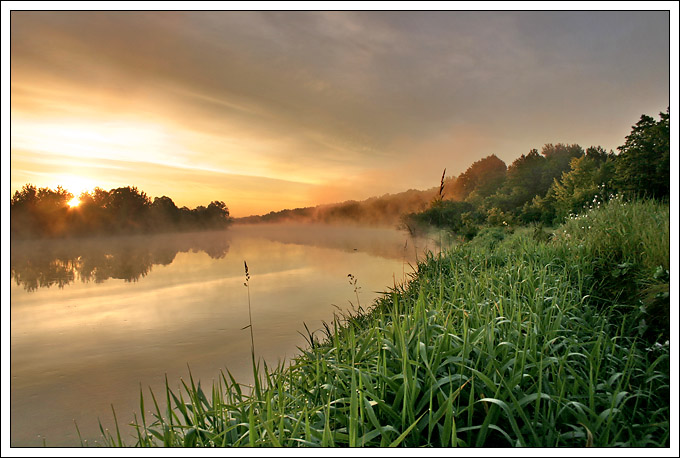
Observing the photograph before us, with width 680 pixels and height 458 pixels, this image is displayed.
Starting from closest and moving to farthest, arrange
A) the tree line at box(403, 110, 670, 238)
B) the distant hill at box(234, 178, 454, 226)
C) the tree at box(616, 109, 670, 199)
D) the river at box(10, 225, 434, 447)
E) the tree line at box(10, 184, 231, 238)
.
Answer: the tree at box(616, 109, 670, 199)
the river at box(10, 225, 434, 447)
the tree line at box(403, 110, 670, 238)
the tree line at box(10, 184, 231, 238)
the distant hill at box(234, 178, 454, 226)

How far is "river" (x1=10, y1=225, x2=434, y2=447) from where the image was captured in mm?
4254

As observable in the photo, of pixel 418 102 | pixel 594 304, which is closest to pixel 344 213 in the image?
pixel 418 102

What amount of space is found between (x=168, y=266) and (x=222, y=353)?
564 centimetres

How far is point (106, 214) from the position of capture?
6.35m

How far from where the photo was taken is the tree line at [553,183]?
14.8 ft

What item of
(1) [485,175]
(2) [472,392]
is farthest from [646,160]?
(1) [485,175]

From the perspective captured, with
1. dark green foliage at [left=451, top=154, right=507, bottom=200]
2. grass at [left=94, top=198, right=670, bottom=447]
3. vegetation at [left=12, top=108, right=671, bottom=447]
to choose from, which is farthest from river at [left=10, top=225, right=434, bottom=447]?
dark green foliage at [left=451, top=154, right=507, bottom=200]

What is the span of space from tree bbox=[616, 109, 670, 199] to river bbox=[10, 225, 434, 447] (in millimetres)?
3032

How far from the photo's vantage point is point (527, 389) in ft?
7.81

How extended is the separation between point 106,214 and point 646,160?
7974 mm

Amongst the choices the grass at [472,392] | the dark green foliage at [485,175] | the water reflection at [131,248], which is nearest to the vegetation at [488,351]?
the grass at [472,392]

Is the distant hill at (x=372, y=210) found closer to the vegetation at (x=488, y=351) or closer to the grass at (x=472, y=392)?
the vegetation at (x=488, y=351)

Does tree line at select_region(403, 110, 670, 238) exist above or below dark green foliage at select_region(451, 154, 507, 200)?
below

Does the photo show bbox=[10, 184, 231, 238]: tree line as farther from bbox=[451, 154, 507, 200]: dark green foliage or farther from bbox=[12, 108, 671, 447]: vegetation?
bbox=[451, 154, 507, 200]: dark green foliage
